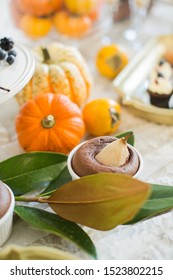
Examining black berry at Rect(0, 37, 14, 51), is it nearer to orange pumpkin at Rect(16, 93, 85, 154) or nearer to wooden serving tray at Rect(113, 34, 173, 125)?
orange pumpkin at Rect(16, 93, 85, 154)

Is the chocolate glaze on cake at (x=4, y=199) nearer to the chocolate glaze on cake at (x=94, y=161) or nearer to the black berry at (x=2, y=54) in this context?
the chocolate glaze on cake at (x=94, y=161)

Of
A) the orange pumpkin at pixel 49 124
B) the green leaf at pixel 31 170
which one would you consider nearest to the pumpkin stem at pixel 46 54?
the orange pumpkin at pixel 49 124

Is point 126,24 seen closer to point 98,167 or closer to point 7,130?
point 7,130

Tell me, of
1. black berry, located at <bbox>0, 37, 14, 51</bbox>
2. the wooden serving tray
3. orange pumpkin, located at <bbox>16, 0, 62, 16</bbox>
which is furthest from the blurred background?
black berry, located at <bbox>0, 37, 14, 51</bbox>

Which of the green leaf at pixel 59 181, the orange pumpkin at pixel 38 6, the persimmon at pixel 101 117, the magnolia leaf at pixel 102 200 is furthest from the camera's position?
the orange pumpkin at pixel 38 6

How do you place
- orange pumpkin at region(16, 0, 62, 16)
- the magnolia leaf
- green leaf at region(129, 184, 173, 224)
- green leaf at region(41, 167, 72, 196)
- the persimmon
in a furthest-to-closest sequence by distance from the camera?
orange pumpkin at region(16, 0, 62, 16) < the persimmon < green leaf at region(41, 167, 72, 196) < green leaf at region(129, 184, 173, 224) < the magnolia leaf

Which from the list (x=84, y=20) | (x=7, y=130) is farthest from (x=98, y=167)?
(x=84, y=20)

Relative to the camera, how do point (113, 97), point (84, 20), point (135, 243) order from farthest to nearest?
point (84, 20)
point (113, 97)
point (135, 243)
